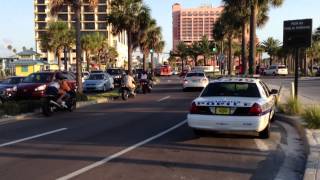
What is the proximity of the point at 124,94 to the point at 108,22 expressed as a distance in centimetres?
2050

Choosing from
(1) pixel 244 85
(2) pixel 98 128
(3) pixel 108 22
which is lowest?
(2) pixel 98 128

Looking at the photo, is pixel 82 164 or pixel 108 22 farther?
pixel 108 22

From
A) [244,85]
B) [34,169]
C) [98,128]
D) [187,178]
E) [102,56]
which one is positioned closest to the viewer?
[187,178]

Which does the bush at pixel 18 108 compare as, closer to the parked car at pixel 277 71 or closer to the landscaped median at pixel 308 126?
the landscaped median at pixel 308 126

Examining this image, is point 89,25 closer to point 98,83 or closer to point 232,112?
point 98,83

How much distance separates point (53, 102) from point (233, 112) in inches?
394

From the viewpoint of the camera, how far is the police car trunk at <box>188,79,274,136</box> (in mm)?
11844

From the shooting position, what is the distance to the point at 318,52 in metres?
88.7

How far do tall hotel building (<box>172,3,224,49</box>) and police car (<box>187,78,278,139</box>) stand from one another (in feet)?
461

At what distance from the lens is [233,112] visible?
12.0 metres

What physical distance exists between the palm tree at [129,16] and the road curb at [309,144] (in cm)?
3151

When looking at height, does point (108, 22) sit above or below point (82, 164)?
above

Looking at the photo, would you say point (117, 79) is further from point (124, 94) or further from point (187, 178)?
point (187, 178)

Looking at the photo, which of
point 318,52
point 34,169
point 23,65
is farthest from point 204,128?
point 318,52
